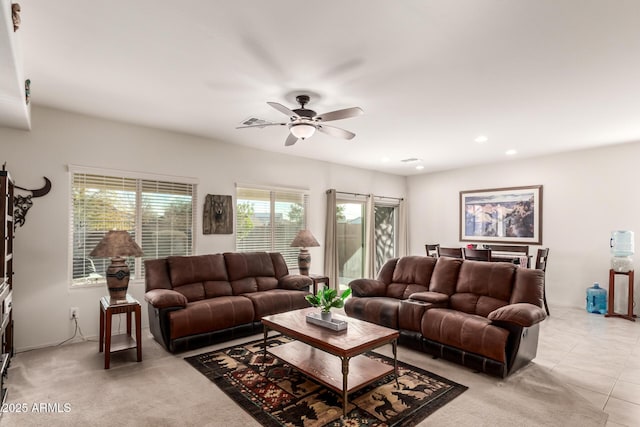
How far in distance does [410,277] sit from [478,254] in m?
1.41

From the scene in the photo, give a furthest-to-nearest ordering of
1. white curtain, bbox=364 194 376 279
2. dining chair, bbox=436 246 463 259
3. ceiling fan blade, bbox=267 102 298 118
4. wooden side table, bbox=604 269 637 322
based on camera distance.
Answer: white curtain, bbox=364 194 376 279
dining chair, bbox=436 246 463 259
wooden side table, bbox=604 269 637 322
ceiling fan blade, bbox=267 102 298 118

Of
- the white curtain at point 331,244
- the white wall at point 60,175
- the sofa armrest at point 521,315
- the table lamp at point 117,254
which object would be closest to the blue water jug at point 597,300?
the sofa armrest at point 521,315

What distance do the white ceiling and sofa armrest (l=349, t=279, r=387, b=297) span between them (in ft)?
6.79

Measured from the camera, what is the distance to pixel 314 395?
2660 mm

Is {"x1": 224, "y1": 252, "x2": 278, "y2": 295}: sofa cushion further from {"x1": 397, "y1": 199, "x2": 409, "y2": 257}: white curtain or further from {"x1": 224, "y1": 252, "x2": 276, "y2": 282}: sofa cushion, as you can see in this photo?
{"x1": 397, "y1": 199, "x2": 409, "y2": 257}: white curtain

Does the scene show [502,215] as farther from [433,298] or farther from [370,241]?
[433,298]

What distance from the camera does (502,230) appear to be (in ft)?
21.7

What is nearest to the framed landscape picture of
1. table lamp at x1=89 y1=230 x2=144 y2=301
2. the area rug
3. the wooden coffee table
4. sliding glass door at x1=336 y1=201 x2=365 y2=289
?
sliding glass door at x1=336 y1=201 x2=365 y2=289

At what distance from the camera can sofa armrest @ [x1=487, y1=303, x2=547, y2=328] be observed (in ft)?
9.49

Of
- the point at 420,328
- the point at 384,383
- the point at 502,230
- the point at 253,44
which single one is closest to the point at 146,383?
the point at 384,383

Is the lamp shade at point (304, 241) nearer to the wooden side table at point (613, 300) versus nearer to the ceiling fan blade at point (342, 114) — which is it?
the ceiling fan blade at point (342, 114)

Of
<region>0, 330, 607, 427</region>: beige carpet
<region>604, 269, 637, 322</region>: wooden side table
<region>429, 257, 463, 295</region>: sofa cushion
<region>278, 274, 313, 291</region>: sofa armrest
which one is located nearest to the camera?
<region>0, 330, 607, 427</region>: beige carpet

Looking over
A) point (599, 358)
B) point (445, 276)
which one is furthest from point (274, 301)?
point (599, 358)

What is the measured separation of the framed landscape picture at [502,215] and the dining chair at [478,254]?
1783mm
